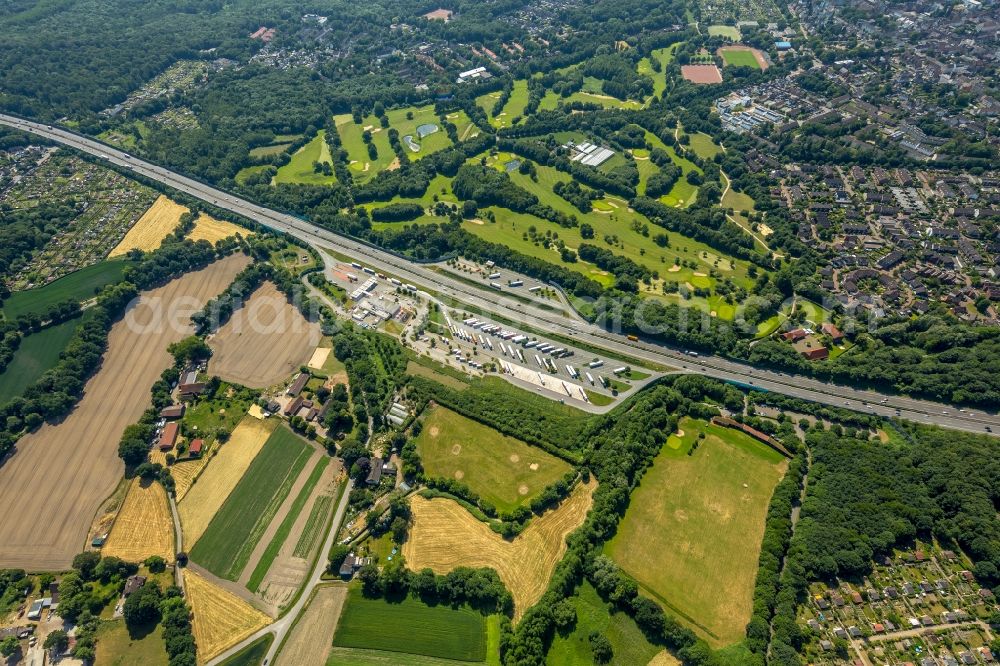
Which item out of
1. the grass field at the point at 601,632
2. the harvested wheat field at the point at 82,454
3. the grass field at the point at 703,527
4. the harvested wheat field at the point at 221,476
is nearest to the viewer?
the grass field at the point at 601,632

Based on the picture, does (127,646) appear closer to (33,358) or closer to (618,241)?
(33,358)

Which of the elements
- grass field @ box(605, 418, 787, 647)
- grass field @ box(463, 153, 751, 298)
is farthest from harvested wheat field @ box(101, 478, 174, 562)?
grass field @ box(463, 153, 751, 298)

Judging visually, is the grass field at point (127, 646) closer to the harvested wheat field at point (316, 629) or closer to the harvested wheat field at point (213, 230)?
the harvested wheat field at point (316, 629)

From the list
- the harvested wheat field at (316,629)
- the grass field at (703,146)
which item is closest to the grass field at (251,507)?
the harvested wheat field at (316,629)

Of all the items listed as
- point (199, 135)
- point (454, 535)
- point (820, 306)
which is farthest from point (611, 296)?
point (199, 135)

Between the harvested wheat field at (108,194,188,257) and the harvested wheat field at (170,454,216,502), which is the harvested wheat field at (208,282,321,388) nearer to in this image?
the harvested wheat field at (170,454,216,502)

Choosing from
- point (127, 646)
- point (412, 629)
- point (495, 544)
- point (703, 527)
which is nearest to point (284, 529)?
point (127, 646)

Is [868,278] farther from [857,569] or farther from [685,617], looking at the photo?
[685,617]
